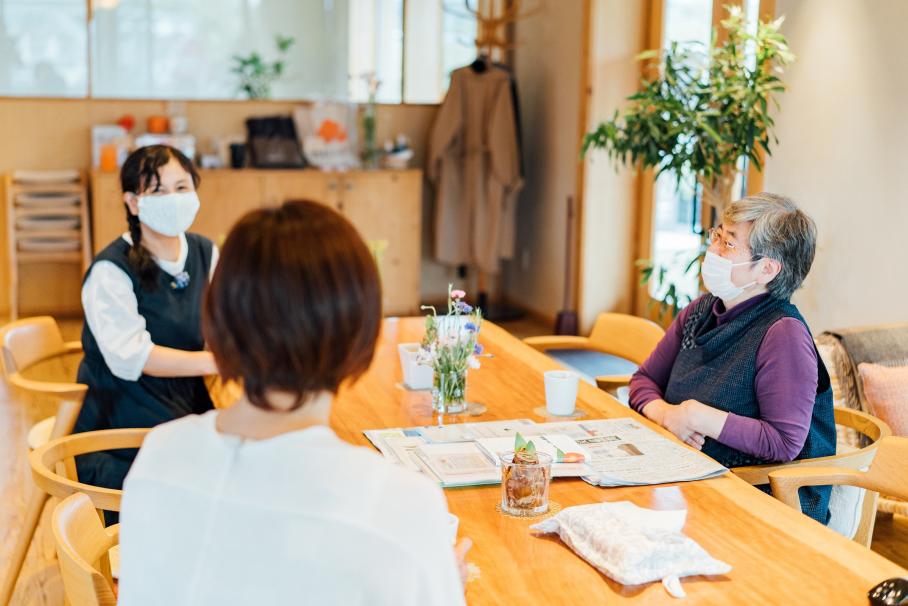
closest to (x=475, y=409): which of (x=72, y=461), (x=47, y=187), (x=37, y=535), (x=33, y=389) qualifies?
(x=72, y=461)

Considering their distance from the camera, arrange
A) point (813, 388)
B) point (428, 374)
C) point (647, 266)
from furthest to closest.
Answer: point (647, 266) → point (428, 374) → point (813, 388)

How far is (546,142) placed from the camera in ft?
22.2

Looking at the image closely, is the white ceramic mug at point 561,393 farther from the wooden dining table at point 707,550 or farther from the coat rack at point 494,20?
the coat rack at point 494,20

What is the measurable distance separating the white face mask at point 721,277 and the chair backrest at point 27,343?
5.85 feet

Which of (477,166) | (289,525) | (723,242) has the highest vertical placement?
(477,166)

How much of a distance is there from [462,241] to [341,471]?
5956 mm

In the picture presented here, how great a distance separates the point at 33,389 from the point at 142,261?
0.42 m

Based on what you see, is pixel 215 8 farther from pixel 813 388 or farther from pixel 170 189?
pixel 813 388

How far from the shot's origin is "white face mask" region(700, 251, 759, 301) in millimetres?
2311

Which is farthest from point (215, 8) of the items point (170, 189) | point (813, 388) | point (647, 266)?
point (813, 388)

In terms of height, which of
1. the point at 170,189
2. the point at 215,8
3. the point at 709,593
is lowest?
the point at 709,593

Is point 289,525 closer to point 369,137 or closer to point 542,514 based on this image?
point 542,514

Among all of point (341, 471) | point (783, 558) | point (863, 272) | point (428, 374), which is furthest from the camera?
point (863, 272)

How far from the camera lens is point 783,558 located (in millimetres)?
1526
